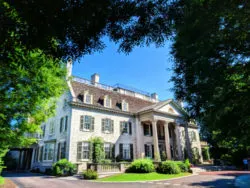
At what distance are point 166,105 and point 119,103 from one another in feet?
24.2

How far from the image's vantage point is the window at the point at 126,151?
23078 millimetres

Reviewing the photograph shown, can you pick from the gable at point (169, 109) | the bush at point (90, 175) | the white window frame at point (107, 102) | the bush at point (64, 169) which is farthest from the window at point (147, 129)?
the bush at point (90, 175)

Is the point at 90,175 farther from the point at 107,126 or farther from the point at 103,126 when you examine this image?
the point at 107,126

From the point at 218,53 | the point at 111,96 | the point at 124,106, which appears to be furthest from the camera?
the point at 111,96

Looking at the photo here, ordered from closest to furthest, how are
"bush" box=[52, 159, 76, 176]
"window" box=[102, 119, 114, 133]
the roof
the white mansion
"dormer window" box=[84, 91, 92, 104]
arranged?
"bush" box=[52, 159, 76, 176] < the white mansion < "dormer window" box=[84, 91, 92, 104] < "window" box=[102, 119, 114, 133] < the roof

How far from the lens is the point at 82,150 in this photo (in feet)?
65.6

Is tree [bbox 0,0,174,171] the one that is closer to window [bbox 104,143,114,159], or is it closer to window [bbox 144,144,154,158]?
window [bbox 104,143,114,159]

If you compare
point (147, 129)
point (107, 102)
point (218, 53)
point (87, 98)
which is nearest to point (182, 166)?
point (147, 129)

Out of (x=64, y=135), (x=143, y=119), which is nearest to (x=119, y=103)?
(x=143, y=119)

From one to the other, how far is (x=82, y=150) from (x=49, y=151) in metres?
5.66

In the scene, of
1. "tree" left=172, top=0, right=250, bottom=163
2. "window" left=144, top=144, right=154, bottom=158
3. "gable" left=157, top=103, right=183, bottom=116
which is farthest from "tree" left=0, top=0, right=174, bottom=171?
"window" left=144, top=144, right=154, bottom=158

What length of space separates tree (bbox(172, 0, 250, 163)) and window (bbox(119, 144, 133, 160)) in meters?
19.6

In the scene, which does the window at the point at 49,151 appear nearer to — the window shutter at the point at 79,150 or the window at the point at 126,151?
the window shutter at the point at 79,150

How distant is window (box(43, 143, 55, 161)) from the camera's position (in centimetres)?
2213
